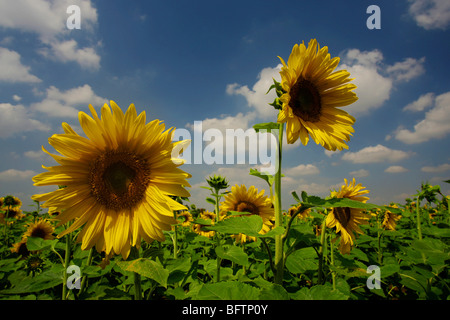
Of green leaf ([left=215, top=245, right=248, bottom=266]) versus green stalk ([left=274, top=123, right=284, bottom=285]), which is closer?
green stalk ([left=274, top=123, right=284, bottom=285])

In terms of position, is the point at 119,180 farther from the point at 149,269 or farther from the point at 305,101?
the point at 305,101

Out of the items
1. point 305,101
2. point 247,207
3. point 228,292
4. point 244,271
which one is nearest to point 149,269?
point 228,292

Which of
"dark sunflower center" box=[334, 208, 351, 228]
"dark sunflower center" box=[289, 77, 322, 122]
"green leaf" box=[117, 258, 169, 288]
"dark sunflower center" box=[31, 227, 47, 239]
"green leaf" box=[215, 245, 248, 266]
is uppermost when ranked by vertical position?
"dark sunflower center" box=[289, 77, 322, 122]

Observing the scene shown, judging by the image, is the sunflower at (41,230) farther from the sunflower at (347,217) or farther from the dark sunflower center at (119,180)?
the sunflower at (347,217)

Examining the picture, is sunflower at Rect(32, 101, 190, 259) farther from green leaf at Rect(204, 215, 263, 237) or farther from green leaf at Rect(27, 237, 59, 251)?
green leaf at Rect(27, 237, 59, 251)

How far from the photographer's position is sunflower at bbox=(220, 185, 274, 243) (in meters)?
3.71

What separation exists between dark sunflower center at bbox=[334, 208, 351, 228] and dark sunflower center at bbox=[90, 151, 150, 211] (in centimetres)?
199

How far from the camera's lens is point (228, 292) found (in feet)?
4.05

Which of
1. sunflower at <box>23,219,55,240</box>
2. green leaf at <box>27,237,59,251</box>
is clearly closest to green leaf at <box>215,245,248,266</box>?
green leaf at <box>27,237,59,251</box>

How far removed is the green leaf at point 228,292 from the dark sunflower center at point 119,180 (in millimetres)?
838

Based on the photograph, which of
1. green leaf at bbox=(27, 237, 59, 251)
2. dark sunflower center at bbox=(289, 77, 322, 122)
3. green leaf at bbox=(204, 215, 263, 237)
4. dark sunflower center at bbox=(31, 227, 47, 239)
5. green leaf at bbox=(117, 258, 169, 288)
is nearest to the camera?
green leaf at bbox=(117, 258, 169, 288)

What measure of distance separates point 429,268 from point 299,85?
2260mm

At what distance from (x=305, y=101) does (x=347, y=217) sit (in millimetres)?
1508
